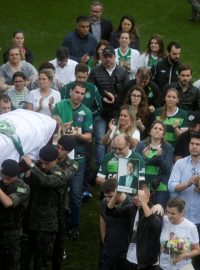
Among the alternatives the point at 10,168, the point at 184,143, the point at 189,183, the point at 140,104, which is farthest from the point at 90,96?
the point at 10,168

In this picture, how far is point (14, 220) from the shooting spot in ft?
26.1

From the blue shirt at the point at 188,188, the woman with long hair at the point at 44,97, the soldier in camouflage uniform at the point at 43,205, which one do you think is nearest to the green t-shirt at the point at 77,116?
the woman with long hair at the point at 44,97

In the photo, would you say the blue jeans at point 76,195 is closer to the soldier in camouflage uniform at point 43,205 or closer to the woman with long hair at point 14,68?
the soldier in camouflage uniform at point 43,205

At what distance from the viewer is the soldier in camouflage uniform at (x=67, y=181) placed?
8.52 m

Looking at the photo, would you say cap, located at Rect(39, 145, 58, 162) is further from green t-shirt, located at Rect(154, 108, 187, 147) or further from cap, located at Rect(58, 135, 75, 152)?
green t-shirt, located at Rect(154, 108, 187, 147)

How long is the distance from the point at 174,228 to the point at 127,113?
2169 mm

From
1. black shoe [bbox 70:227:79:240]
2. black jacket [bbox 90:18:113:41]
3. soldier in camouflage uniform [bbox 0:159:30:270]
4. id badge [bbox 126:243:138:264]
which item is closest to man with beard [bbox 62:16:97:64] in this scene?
black jacket [bbox 90:18:113:41]

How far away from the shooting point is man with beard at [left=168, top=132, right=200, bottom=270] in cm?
864

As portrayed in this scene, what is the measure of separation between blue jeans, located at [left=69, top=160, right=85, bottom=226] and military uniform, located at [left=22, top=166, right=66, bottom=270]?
1.39m

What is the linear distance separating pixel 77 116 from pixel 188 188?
195cm

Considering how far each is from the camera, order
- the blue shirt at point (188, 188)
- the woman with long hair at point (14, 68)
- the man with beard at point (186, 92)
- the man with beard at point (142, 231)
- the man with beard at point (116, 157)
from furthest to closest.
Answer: the woman with long hair at point (14, 68) → the man with beard at point (186, 92) → the man with beard at point (116, 157) → the blue shirt at point (188, 188) → the man with beard at point (142, 231)

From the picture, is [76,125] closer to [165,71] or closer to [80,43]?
[165,71]

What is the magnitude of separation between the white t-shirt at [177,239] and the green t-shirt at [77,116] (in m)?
2.44

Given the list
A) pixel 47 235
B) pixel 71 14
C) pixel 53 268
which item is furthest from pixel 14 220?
pixel 71 14
